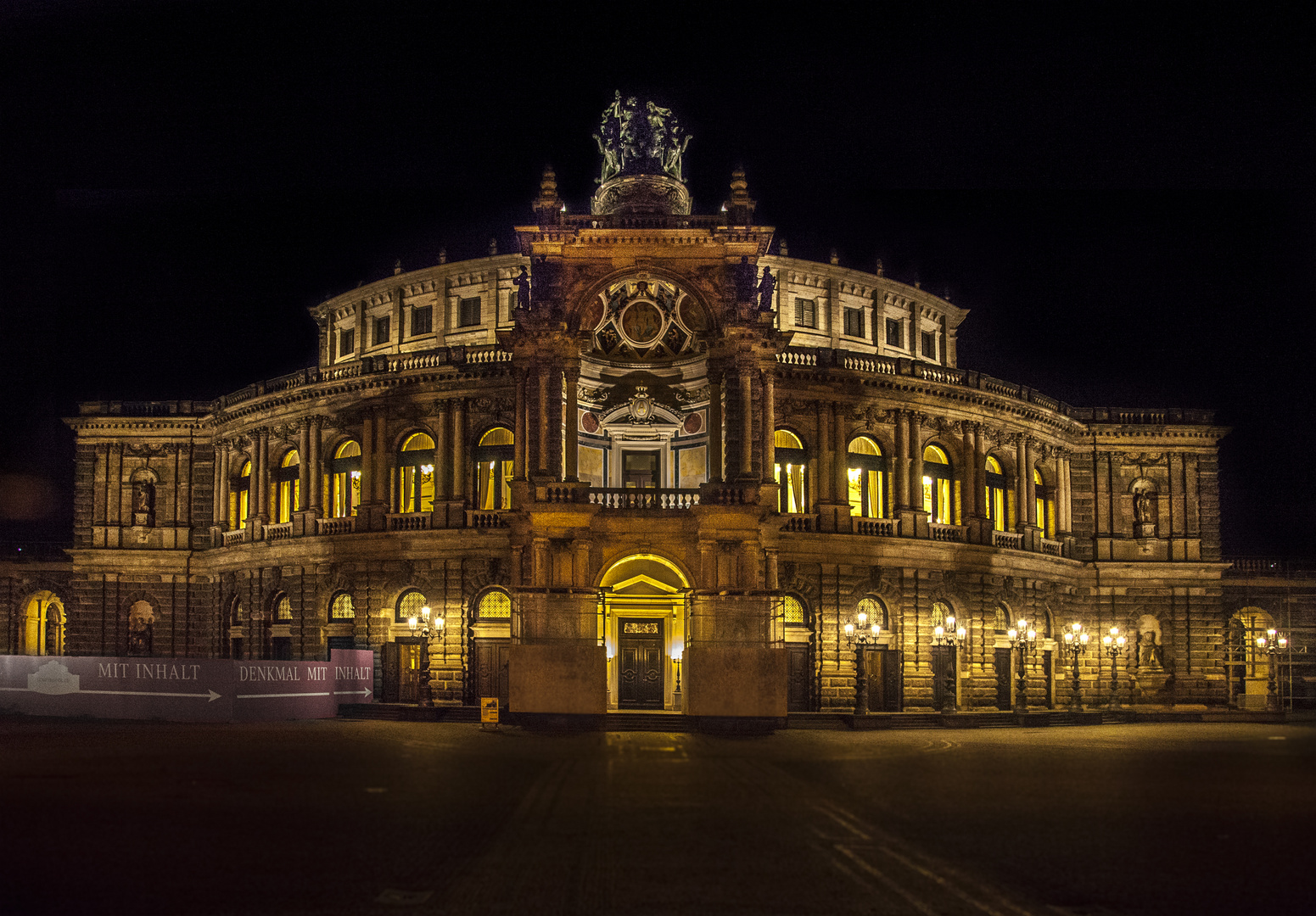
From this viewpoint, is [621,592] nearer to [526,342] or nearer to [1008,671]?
[526,342]

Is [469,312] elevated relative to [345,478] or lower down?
elevated

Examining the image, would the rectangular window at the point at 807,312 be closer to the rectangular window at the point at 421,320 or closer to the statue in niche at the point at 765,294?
the statue in niche at the point at 765,294

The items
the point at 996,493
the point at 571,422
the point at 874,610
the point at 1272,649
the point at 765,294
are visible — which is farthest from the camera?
the point at 1272,649

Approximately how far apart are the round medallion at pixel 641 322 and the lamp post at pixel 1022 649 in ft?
69.0

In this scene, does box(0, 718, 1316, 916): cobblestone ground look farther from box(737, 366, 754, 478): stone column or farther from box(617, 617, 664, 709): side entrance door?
box(617, 617, 664, 709): side entrance door

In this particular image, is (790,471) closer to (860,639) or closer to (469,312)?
(860,639)

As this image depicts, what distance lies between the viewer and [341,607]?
59.2 m

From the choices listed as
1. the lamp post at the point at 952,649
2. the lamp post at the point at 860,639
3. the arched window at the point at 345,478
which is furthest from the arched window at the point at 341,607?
the lamp post at the point at 952,649

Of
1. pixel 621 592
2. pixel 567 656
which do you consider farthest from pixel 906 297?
pixel 567 656

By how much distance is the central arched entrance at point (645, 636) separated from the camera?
50.7 meters

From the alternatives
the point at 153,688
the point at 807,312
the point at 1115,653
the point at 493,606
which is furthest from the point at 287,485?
the point at 1115,653

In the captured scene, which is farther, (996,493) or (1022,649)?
(996,493)

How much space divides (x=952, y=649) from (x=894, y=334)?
58.7ft

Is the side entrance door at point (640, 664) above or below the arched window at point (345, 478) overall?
below
